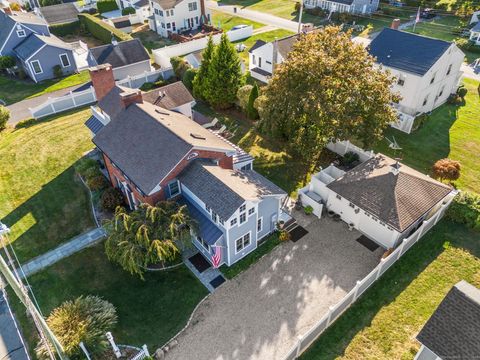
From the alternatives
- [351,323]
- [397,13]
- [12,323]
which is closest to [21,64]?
[12,323]

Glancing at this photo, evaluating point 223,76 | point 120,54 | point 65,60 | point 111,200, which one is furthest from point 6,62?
point 111,200

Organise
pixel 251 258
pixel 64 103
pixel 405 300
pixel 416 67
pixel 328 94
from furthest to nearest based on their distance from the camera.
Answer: pixel 64 103 < pixel 416 67 < pixel 328 94 < pixel 251 258 < pixel 405 300

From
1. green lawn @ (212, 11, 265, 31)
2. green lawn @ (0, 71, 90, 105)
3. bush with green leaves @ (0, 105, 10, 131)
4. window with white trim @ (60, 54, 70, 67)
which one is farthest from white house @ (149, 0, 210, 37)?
bush with green leaves @ (0, 105, 10, 131)

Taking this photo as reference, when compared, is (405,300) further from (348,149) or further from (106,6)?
(106,6)

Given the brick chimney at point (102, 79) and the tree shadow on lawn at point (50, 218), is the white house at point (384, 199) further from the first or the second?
the brick chimney at point (102, 79)

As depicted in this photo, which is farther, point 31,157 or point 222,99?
point 222,99

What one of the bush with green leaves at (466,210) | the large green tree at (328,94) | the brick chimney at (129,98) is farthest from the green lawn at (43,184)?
the bush with green leaves at (466,210)

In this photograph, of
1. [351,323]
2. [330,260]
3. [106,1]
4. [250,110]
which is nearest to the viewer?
[351,323]

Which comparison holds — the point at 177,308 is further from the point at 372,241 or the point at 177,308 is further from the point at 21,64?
the point at 21,64
